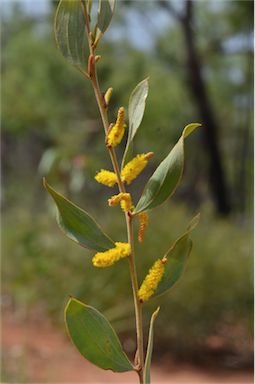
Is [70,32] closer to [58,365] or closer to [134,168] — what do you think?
[134,168]

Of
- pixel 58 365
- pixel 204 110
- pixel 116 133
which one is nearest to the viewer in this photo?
pixel 116 133

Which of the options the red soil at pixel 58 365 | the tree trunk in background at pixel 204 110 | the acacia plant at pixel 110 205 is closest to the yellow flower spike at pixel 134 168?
the acacia plant at pixel 110 205

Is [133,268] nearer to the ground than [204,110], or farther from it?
farther from it

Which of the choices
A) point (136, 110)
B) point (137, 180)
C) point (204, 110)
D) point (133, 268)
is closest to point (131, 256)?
point (133, 268)

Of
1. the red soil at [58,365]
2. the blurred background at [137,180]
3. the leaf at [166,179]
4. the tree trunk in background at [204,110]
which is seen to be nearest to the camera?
the leaf at [166,179]

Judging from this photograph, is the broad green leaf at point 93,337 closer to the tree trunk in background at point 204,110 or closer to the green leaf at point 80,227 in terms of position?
the green leaf at point 80,227

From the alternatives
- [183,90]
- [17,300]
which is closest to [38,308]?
[17,300]

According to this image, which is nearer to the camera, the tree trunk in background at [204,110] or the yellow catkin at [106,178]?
the yellow catkin at [106,178]

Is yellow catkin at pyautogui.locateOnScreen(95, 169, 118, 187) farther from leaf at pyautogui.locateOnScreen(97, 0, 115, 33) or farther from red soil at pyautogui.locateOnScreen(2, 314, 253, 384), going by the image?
red soil at pyautogui.locateOnScreen(2, 314, 253, 384)
